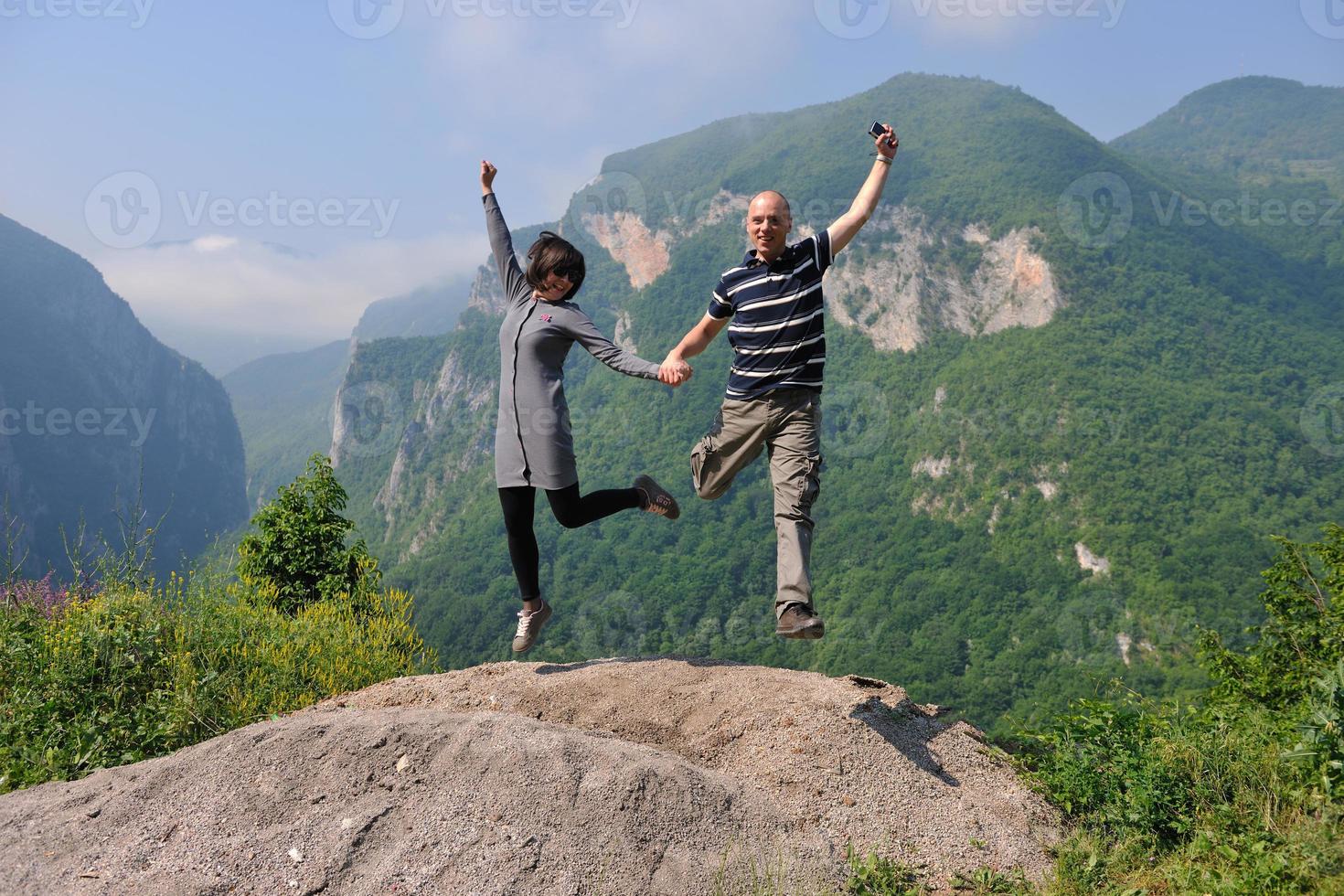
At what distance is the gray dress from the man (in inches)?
24.7

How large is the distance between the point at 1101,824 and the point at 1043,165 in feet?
548

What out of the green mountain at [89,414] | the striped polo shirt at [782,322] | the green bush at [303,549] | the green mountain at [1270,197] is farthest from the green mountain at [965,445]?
the striped polo shirt at [782,322]

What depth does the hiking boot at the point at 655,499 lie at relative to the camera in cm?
547

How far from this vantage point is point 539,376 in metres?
4.76

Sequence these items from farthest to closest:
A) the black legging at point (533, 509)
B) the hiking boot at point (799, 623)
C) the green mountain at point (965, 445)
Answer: the green mountain at point (965, 445) → the black legging at point (533, 509) → the hiking boot at point (799, 623)

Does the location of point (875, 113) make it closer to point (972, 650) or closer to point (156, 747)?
point (972, 650)

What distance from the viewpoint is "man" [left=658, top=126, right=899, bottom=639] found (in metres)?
4.47

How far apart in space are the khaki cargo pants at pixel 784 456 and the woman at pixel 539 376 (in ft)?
2.11

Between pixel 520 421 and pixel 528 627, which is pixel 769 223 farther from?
pixel 528 627

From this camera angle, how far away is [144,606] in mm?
5168

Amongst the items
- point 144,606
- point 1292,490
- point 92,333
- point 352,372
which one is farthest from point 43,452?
point 1292,490

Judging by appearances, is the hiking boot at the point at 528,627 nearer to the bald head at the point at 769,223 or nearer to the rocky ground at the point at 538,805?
the rocky ground at the point at 538,805

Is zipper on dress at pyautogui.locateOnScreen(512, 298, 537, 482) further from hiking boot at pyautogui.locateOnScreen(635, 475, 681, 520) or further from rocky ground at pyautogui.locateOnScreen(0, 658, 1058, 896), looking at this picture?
rocky ground at pyautogui.locateOnScreen(0, 658, 1058, 896)

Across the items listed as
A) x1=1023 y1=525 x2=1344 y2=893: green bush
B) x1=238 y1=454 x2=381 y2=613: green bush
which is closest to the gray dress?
x1=1023 y1=525 x2=1344 y2=893: green bush
